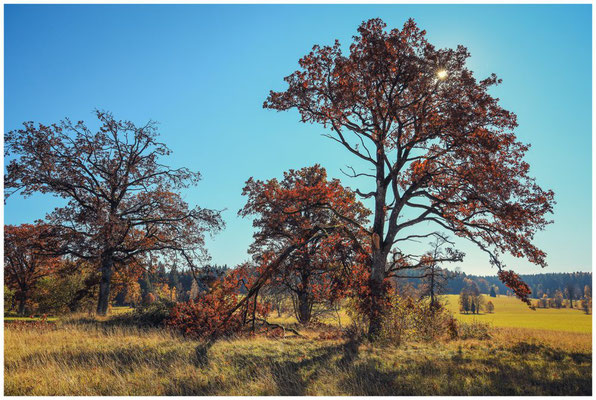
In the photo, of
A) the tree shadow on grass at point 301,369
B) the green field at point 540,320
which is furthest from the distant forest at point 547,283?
the tree shadow on grass at point 301,369

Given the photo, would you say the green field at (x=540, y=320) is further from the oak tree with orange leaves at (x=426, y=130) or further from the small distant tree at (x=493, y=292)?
the small distant tree at (x=493, y=292)

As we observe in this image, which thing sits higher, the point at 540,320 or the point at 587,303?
the point at 540,320

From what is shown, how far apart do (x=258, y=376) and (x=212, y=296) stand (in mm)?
5855

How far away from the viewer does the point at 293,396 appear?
6852mm

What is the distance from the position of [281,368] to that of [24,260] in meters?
31.6

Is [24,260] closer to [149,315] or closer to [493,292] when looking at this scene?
[149,315]

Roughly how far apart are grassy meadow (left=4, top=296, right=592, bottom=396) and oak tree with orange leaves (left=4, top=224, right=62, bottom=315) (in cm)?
1027

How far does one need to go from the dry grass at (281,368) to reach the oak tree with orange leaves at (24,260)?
33.9ft

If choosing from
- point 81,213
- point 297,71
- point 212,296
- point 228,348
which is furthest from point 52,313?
point 297,71

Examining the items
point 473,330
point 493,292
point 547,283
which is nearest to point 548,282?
point 547,283

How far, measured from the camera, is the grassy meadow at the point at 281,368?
7.12m

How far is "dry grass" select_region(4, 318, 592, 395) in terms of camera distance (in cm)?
712

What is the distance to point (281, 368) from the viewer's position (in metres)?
8.48

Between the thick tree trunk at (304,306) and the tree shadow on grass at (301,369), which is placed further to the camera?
the thick tree trunk at (304,306)
